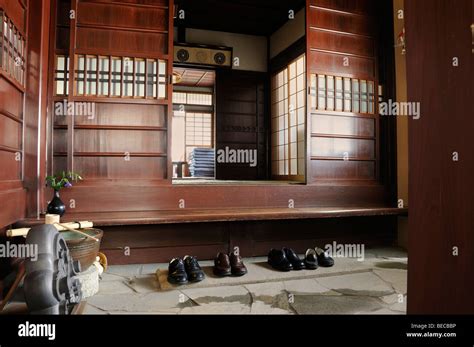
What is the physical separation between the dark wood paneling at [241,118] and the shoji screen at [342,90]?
2541 mm

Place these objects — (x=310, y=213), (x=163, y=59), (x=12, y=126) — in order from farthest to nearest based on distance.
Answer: (x=163, y=59) < (x=310, y=213) < (x=12, y=126)

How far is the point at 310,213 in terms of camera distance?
3242mm

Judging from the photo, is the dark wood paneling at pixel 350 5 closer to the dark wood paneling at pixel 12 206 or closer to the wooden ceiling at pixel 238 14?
the wooden ceiling at pixel 238 14

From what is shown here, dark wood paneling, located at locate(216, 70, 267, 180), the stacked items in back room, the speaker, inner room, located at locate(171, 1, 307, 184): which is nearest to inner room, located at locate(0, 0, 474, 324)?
inner room, located at locate(171, 1, 307, 184)

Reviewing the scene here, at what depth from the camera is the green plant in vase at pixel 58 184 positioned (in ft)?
9.12

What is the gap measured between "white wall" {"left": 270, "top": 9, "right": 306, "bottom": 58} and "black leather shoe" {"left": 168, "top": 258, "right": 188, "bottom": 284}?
4.06m

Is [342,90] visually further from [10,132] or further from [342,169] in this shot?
[10,132]

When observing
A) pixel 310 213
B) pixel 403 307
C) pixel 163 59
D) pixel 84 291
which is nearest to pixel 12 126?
pixel 84 291

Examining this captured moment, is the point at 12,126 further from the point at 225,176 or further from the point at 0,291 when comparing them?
the point at 225,176

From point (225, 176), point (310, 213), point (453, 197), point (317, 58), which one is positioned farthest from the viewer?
point (225, 176)

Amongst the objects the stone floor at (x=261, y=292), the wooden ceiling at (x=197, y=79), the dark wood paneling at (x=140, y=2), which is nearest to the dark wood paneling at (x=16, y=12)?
the dark wood paneling at (x=140, y=2)

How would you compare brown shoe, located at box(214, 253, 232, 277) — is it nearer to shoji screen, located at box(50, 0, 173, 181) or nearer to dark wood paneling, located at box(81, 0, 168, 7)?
shoji screen, located at box(50, 0, 173, 181)

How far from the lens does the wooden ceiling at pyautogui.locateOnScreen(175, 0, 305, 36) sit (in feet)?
16.9

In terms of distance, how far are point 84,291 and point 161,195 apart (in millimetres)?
1290
